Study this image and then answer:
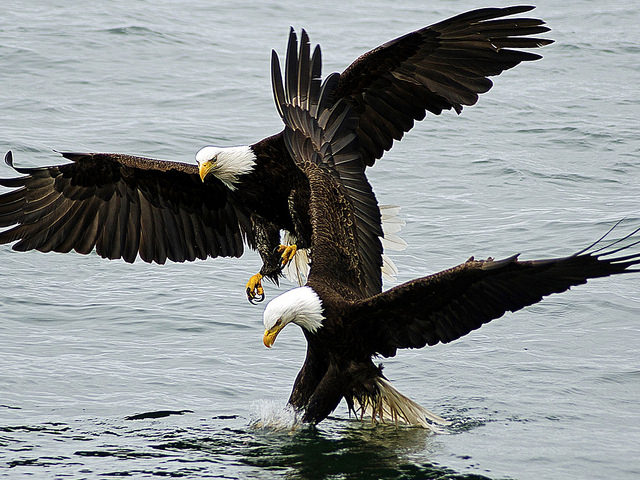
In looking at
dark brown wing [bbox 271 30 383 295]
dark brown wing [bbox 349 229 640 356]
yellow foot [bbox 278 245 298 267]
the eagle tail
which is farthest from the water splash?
yellow foot [bbox 278 245 298 267]

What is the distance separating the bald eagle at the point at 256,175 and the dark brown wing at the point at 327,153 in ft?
1.21

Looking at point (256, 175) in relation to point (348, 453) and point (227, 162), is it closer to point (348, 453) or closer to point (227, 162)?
point (227, 162)

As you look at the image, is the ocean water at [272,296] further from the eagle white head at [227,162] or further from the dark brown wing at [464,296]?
the eagle white head at [227,162]

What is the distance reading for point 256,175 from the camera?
264 inches

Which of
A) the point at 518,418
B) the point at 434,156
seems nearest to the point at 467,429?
the point at 518,418

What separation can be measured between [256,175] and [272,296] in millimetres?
1107

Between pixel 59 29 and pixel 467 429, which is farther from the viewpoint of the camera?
pixel 59 29

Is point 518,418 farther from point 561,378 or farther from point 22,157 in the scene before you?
point 22,157

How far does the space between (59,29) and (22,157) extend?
4279mm

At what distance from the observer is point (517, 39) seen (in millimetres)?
6730

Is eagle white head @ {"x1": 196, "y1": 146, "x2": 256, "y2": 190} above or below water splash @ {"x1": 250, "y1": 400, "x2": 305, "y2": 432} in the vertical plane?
above

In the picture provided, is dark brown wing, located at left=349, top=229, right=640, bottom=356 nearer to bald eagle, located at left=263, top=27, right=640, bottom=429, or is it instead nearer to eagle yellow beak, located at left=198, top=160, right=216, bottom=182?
bald eagle, located at left=263, top=27, right=640, bottom=429

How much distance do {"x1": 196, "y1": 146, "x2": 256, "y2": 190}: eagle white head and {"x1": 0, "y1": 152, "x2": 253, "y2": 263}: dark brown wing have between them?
0.67 ft

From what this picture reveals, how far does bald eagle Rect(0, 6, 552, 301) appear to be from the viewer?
664cm
